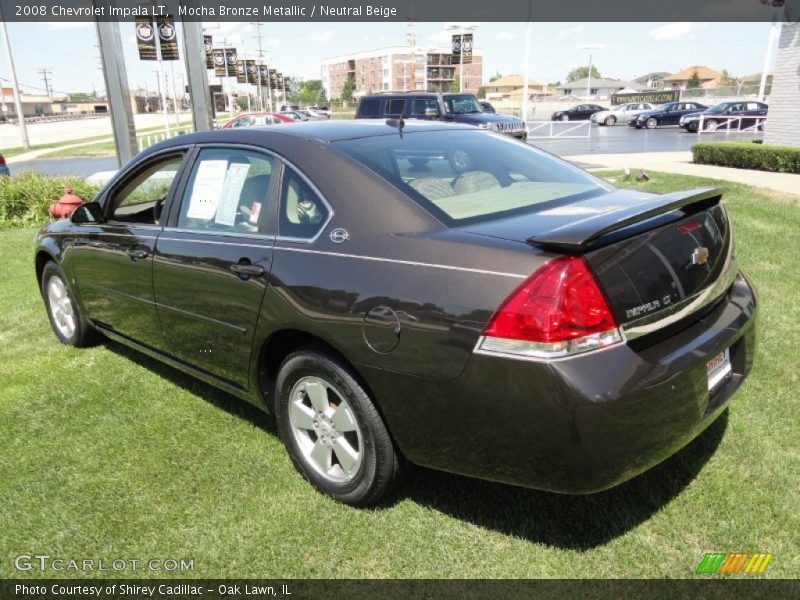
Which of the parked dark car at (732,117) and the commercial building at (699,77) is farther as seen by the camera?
the commercial building at (699,77)

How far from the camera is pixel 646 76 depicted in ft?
460

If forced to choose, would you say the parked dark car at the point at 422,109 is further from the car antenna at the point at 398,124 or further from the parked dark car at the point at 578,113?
the parked dark car at the point at 578,113

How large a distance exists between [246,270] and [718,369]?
6.84 ft

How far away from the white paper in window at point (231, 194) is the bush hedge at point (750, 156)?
13.9 meters

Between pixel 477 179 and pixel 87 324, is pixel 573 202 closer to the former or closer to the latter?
pixel 477 179

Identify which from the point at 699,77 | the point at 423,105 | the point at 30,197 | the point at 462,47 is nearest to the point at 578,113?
the point at 462,47

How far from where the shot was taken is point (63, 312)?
5.07m

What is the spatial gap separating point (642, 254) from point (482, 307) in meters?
0.62

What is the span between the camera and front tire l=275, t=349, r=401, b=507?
267 cm

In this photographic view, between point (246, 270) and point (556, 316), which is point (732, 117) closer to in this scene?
point (246, 270)

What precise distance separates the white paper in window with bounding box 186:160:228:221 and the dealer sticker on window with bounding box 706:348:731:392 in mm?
2476

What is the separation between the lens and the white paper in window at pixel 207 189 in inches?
135

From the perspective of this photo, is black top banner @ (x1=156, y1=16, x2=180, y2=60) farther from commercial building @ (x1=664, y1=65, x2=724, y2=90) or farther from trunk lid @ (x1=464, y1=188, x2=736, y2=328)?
commercial building @ (x1=664, y1=65, x2=724, y2=90)

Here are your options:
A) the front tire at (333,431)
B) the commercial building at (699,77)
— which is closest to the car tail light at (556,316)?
the front tire at (333,431)
